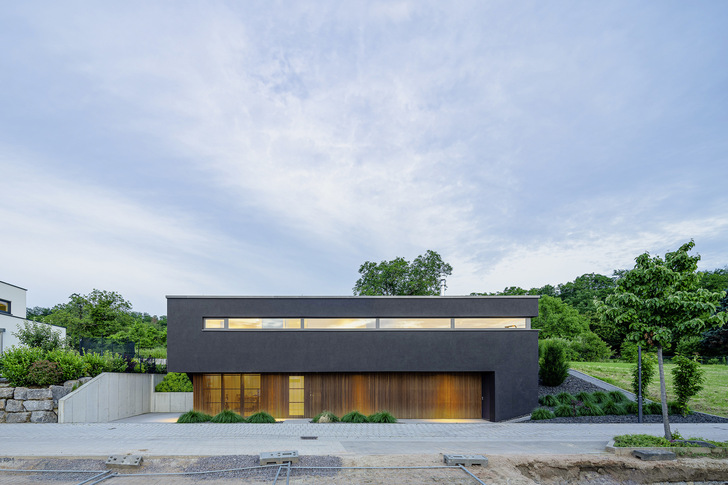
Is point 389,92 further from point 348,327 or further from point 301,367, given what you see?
point 301,367

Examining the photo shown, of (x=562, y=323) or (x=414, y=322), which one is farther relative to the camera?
(x=562, y=323)

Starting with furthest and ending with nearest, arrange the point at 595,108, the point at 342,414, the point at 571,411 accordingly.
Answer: the point at 595,108 < the point at 342,414 < the point at 571,411

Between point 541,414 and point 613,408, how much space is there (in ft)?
8.97

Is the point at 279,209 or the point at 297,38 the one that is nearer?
the point at 297,38

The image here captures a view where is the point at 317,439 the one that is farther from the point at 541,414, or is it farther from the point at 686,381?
the point at 686,381

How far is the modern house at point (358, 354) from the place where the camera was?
1491 cm

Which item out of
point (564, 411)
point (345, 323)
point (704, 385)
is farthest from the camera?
point (704, 385)

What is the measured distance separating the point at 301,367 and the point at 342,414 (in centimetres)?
233

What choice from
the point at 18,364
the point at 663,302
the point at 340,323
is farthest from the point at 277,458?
the point at 18,364

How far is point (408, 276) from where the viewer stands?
3606 cm

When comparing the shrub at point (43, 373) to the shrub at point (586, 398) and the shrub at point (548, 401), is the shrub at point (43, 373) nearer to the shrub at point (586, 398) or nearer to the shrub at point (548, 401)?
the shrub at point (548, 401)

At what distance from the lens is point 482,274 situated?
3525 centimetres

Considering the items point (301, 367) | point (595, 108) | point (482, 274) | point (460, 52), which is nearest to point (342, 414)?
point (301, 367)

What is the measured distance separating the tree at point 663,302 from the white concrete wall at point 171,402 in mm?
15107
